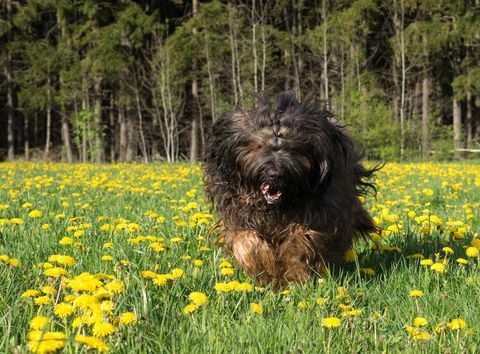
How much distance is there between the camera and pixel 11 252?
11.6 feet

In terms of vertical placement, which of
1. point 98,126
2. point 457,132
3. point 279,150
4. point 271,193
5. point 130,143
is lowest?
point 271,193

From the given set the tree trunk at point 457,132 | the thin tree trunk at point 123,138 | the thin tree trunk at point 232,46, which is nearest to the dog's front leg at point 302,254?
the thin tree trunk at point 232,46

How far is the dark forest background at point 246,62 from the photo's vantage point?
25.6m

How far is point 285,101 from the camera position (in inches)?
154

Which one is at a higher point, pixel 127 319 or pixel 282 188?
pixel 282 188

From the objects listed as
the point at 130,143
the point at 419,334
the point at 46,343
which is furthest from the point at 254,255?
the point at 130,143

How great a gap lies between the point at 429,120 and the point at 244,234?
2537 cm

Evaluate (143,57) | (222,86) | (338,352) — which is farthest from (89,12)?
(338,352)

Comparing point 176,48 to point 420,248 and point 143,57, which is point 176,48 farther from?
point 420,248

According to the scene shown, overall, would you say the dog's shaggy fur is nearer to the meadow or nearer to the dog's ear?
the dog's ear

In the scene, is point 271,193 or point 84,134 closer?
point 271,193

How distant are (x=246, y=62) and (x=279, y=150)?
23.5 metres

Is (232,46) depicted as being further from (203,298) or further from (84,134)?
(203,298)

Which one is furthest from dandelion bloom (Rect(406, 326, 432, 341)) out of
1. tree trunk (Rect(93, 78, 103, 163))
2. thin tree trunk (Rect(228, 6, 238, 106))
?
tree trunk (Rect(93, 78, 103, 163))
